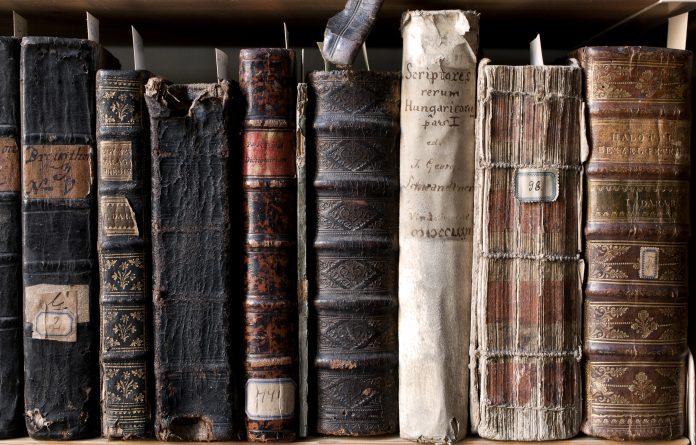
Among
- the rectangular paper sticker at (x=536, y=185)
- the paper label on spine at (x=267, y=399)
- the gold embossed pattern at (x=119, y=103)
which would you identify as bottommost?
the paper label on spine at (x=267, y=399)

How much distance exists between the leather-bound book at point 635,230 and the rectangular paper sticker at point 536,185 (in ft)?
0.15

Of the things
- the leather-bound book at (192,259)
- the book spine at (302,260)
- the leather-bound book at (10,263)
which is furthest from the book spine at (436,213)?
the leather-bound book at (10,263)

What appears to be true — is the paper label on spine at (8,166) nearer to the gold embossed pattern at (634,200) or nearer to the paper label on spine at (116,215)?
the paper label on spine at (116,215)

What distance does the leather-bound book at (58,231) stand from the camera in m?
0.85

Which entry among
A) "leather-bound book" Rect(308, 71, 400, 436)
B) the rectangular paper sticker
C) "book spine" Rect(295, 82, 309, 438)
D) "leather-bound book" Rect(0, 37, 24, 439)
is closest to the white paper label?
the rectangular paper sticker

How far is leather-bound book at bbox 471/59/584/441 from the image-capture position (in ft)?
2.83

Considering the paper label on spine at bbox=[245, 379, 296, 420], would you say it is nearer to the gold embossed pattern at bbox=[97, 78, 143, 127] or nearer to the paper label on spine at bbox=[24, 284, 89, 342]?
the paper label on spine at bbox=[24, 284, 89, 342]

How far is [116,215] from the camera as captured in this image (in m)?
→ 0.86

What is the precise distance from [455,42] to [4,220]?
614 mm

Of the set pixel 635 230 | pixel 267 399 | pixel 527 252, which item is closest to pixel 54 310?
pixel 267 399

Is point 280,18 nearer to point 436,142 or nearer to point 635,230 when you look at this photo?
point 436,142

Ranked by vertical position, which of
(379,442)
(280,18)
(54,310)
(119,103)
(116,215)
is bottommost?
(379,442)

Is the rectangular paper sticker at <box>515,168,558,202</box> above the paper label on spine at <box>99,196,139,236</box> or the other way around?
above

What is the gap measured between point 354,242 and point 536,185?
9.4 inches
